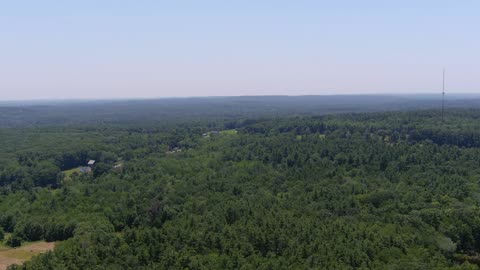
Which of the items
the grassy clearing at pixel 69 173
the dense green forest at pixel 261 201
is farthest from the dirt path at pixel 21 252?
the grassy clearing at pixel 69 173

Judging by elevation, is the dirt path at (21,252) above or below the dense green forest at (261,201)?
below

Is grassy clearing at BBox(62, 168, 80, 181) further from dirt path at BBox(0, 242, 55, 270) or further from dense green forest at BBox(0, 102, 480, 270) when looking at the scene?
dirt path at BBox(0, 242, 55, 270)

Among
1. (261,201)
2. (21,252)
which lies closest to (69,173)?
(21,252)

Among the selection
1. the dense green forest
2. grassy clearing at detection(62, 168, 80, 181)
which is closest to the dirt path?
the dense green forest

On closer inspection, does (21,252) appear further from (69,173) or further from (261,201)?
(69,173)

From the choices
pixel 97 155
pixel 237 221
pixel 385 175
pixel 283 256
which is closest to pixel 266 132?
pixel 97 155

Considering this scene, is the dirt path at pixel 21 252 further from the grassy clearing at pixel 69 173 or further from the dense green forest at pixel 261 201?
the grassy clearing at pixel 69 173
